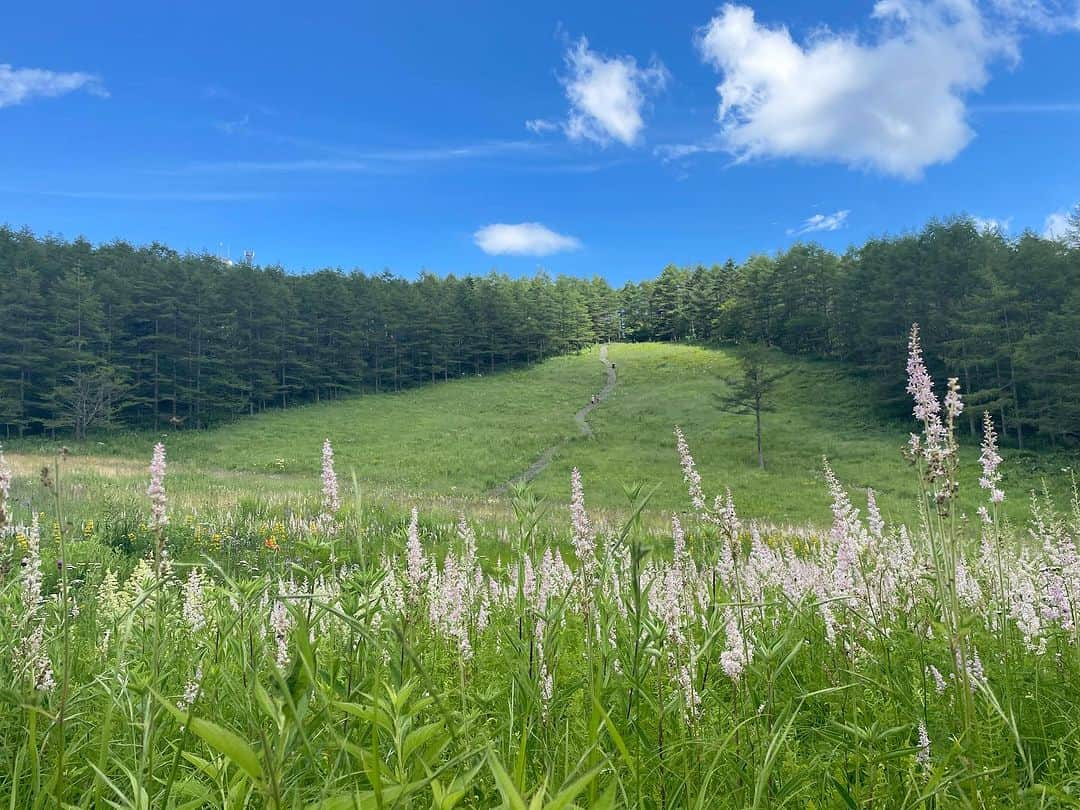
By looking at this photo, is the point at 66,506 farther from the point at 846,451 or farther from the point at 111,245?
the point at 111,245

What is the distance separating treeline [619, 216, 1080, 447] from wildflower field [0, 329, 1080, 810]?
22.6 meters

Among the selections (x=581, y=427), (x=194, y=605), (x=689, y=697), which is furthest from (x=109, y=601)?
(x=581, y=427)

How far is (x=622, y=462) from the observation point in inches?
1522

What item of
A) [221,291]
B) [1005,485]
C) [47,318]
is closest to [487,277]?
[221,291]

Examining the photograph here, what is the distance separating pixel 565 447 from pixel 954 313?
110ft

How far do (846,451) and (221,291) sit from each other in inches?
2597

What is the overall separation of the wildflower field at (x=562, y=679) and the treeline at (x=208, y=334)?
45.5 metres

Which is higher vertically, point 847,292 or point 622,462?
point 847,292

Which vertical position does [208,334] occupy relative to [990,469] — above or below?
above

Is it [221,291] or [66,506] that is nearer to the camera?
[66,506]

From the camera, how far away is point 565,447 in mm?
44469

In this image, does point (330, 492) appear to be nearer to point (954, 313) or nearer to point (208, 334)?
point (954, 313)

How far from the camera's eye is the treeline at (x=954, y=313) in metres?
37.2

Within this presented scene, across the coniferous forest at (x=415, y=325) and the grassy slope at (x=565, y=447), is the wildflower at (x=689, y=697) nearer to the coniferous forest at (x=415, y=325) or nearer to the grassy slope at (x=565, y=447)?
the grassy slope at (x=565, y=447)
